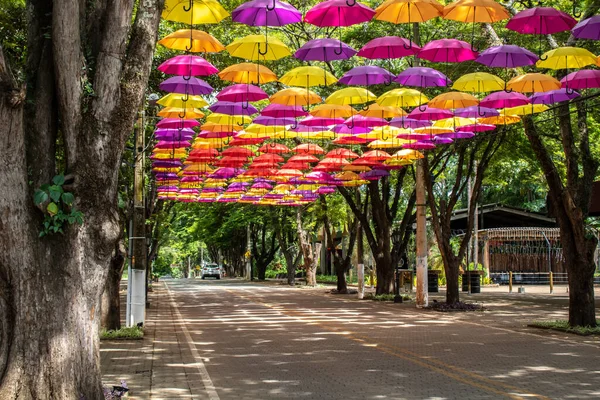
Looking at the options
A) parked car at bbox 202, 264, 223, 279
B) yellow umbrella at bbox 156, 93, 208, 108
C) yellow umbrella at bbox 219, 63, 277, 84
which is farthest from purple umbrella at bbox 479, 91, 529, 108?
parked car at bbox 202, 264, 223, 279

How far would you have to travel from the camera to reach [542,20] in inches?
421

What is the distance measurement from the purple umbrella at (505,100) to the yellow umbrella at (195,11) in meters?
6.12

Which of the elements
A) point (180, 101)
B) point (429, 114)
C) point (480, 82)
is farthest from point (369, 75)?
point (180, 101)

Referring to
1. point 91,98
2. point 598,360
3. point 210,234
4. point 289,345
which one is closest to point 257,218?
point 210,234

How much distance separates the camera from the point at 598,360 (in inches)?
479

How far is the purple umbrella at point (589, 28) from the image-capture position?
10.6 meters

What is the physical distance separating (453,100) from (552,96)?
Result: 1.82 metres

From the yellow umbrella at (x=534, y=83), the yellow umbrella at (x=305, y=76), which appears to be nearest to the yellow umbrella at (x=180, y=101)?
the yellow umbrella at (x=305, y=76)

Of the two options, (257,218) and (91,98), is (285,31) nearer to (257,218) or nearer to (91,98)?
(91,98)

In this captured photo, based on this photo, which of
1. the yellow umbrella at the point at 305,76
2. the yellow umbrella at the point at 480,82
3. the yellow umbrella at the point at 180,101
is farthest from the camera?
the yellow umbrella at the point at 180,101

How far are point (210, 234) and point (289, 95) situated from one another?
146 ft

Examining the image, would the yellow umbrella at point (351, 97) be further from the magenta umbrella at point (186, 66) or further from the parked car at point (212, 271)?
the parked car at point (212, 271)

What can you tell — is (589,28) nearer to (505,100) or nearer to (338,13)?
(505,100)

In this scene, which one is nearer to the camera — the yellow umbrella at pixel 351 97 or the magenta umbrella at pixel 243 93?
the magenta umbrella at pixel 243 93
